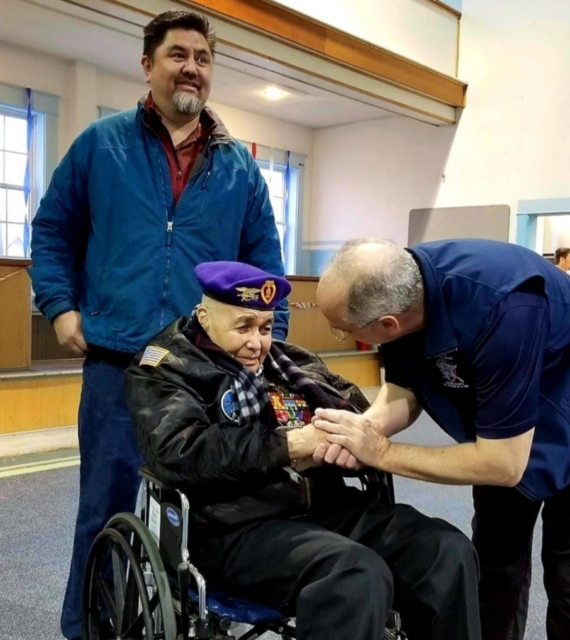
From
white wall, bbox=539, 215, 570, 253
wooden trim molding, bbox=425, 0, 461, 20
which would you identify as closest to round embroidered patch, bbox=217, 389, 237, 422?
wooden trim molding, bbox=425, 0, 461, 20

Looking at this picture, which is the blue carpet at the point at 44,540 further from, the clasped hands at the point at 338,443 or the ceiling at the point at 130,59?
the ceiling at the point at 130,59

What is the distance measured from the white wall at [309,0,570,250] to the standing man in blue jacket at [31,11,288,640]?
474cm

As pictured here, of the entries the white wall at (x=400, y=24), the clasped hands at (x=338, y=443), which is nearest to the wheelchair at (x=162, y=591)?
the clasped hands at (x=338, y=443)

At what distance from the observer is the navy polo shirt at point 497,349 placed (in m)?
1.17

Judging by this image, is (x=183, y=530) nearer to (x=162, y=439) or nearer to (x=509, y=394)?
(x=162, y=439)

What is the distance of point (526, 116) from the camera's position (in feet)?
18.9

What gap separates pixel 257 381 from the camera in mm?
1406

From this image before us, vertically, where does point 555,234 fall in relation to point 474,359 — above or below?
above

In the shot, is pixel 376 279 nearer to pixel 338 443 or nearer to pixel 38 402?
pixel 338 443

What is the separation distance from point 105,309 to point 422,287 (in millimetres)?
787

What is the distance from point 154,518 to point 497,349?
0.76 metres

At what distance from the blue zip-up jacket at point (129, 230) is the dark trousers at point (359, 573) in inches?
22.2

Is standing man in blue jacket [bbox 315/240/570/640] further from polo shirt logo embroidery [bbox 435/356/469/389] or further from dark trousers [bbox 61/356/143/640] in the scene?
dark trousers [bbox 61/356/143/640]

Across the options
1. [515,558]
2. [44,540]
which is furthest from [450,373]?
[44,540]
